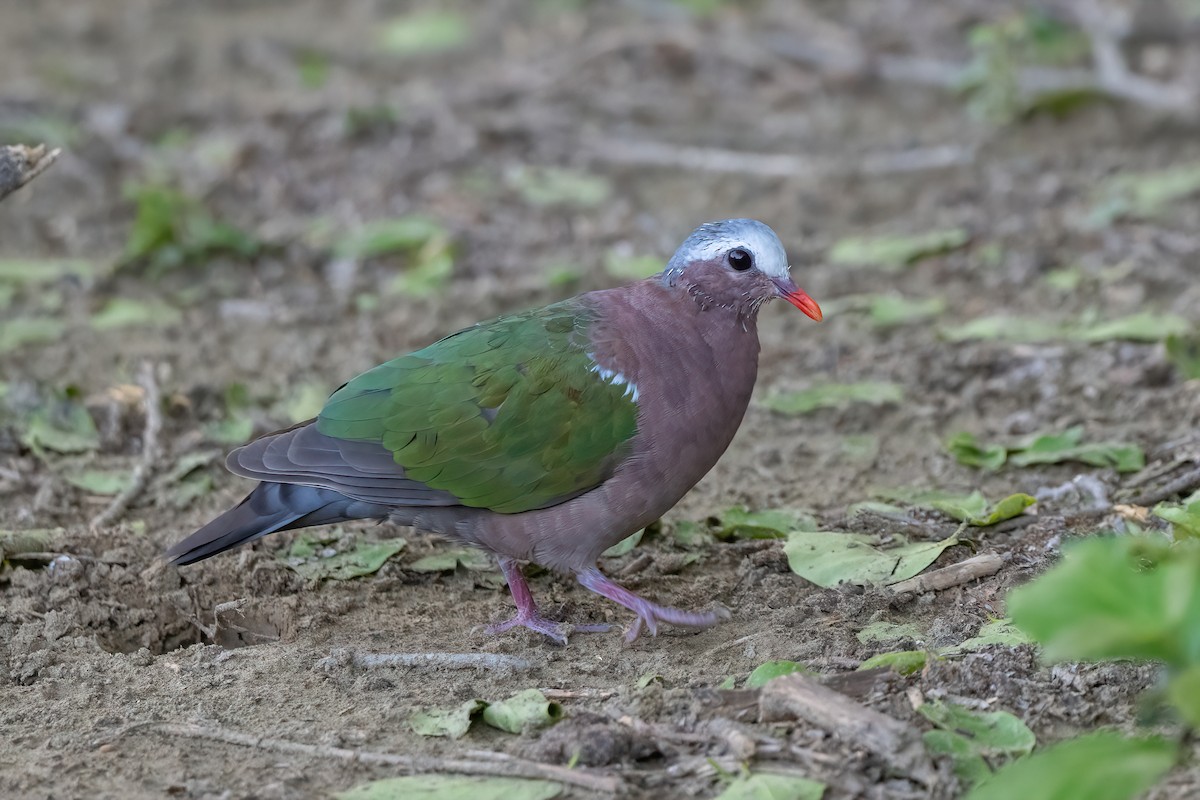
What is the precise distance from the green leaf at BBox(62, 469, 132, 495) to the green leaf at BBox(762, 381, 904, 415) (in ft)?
7.48

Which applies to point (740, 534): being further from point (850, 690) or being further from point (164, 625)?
point (164, 625)

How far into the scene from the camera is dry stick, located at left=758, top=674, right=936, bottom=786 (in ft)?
8.90

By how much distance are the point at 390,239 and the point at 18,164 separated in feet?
10.9

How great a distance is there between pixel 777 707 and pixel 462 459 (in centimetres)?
121

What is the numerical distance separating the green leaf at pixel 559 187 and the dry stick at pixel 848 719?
488 cm

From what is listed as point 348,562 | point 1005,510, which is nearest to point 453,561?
point 348,562

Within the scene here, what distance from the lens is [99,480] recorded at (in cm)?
467

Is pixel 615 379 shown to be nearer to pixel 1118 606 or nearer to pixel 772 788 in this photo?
pixel 772 788

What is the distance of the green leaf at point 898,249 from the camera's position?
6.56 metres

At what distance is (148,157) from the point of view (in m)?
8.16

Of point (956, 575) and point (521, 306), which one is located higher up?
point (521, 306)

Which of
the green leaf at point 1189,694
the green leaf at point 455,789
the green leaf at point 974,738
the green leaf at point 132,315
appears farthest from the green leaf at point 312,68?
the green leaf at point 1189,694

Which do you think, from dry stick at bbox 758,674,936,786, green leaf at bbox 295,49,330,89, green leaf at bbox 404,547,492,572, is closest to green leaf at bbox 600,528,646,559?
green leaf at bbox 404,547,492,572

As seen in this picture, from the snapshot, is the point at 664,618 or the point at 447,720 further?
the point at 664,618
